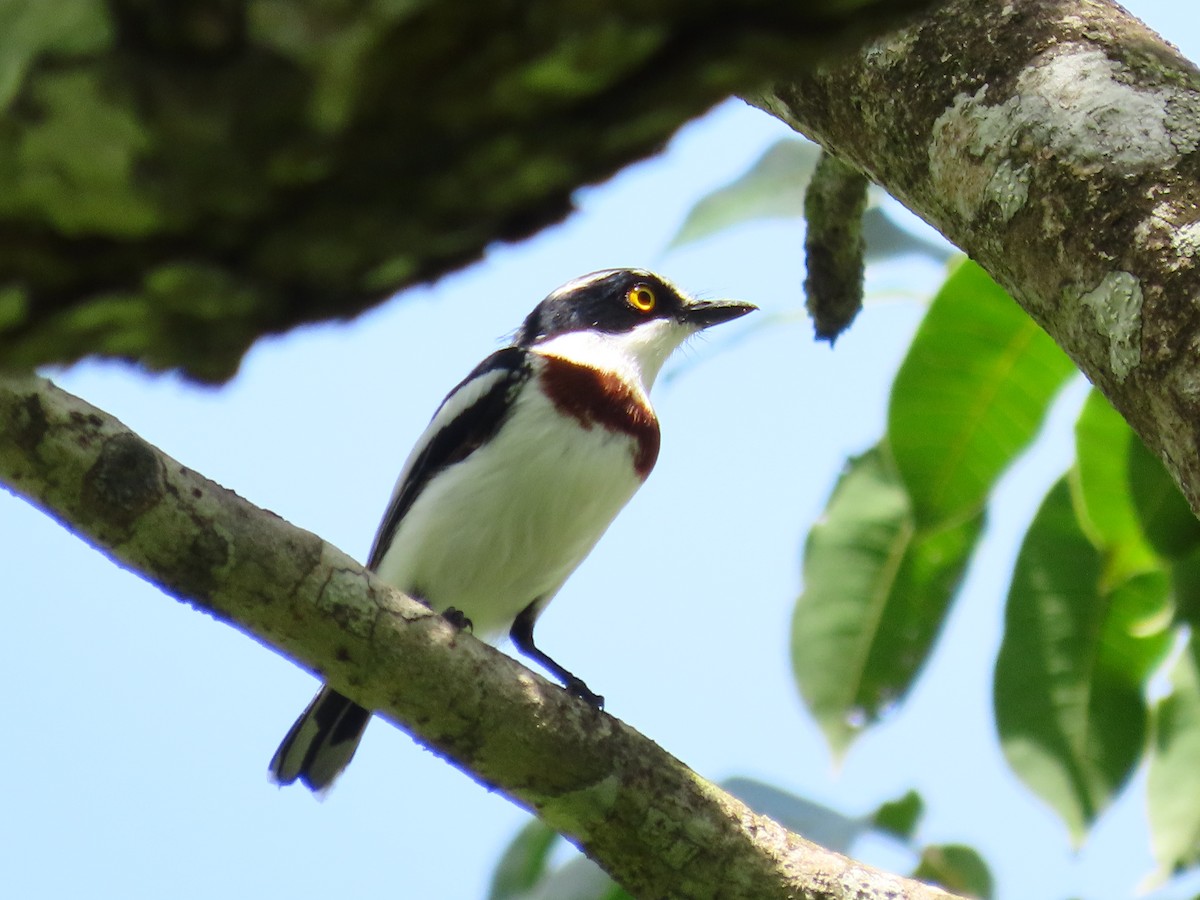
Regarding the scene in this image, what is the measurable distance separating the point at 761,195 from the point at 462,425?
127 centimetres

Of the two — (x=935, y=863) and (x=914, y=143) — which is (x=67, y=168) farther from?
Answer: (x=935, y=863)

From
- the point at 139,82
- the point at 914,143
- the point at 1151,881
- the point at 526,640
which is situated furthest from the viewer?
the point at 526,640

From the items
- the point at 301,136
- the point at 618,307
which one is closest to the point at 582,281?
the point at 618,307

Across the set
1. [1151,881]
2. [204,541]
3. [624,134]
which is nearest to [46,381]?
[204,541]

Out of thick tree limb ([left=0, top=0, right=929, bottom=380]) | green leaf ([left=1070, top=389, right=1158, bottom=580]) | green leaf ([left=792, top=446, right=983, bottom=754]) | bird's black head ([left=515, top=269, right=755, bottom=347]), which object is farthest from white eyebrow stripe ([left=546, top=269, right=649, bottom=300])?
thick tree limb ([left=0, top=0, right=929, bottom=380])

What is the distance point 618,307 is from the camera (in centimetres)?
544

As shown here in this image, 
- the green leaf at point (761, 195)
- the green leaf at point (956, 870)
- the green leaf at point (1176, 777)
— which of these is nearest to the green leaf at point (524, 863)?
the green leaf at point (956, 870)

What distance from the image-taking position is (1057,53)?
2.04 meters

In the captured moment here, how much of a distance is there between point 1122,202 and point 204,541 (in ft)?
5.33

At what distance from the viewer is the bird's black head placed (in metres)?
5.37

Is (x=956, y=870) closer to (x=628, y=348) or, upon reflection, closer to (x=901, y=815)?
(x=901, y=815)

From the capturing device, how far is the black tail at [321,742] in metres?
4.20

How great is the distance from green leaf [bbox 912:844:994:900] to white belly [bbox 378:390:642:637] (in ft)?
5.06

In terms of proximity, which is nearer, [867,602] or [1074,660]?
[1074,660]
